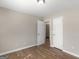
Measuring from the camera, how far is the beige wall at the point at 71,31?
9.61ft

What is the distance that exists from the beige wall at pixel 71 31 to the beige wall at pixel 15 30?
7.13 ft

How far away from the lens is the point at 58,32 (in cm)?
397

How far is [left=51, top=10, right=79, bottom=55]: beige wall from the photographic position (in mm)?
2928

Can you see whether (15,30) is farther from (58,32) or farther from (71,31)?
(71,31)

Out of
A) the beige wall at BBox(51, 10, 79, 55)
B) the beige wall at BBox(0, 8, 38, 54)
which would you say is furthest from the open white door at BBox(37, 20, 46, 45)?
the beige wall at BBox(51, 10, 79, 55)

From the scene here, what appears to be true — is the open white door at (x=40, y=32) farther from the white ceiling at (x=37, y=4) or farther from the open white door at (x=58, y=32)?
the white ceiling at (x=37, y=4)

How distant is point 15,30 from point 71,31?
3104mm

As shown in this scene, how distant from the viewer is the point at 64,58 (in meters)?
2.79

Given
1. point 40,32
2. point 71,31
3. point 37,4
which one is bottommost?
point 40,32

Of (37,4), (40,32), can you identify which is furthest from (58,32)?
(37,4)

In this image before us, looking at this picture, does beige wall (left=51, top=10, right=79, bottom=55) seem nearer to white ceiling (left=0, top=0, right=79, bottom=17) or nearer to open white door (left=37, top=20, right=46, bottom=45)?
white ceiling (left=0, top=0, right=79, bottom=17)

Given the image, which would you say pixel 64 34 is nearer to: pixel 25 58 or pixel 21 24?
pixel 25 58

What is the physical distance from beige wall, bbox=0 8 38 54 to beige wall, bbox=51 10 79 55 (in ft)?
7.13

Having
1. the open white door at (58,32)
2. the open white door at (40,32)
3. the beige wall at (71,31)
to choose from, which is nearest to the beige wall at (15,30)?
the open white door at (40,32)
